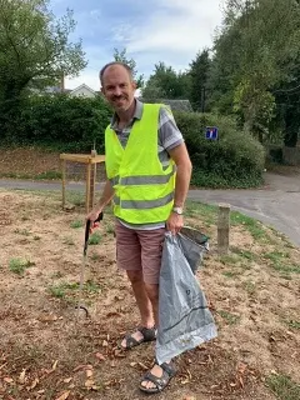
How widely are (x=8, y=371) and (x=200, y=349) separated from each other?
49.0 inches

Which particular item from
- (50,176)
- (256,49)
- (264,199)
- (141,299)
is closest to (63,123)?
(50,176)

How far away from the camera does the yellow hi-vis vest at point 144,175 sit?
6.83ft

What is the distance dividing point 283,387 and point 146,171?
61.2 inches

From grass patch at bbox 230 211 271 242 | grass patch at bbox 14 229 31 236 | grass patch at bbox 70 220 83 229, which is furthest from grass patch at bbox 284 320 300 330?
grass patch at bbox 14 229 31 236

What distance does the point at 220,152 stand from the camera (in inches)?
568

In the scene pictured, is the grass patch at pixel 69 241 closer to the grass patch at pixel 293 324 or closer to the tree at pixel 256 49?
the grass patch at pixel 293 324

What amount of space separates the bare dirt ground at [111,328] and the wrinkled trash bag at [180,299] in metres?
0.29

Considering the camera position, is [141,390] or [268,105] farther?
[268,105]

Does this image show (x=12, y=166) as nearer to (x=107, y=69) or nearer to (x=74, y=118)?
(x=74, y=118)

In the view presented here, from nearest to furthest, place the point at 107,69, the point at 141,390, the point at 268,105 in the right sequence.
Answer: the point at 107,69
the point at 141,390
the point at 268,105

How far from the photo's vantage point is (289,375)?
2494mm

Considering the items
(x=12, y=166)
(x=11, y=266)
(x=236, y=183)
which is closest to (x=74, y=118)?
(x=12, y=166)

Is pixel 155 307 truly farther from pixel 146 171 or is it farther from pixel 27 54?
pixel 27 54

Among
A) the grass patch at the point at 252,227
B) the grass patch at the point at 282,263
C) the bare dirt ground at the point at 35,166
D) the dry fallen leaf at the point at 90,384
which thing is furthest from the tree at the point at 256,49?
the dry fallen leaf at the point at 90,384
